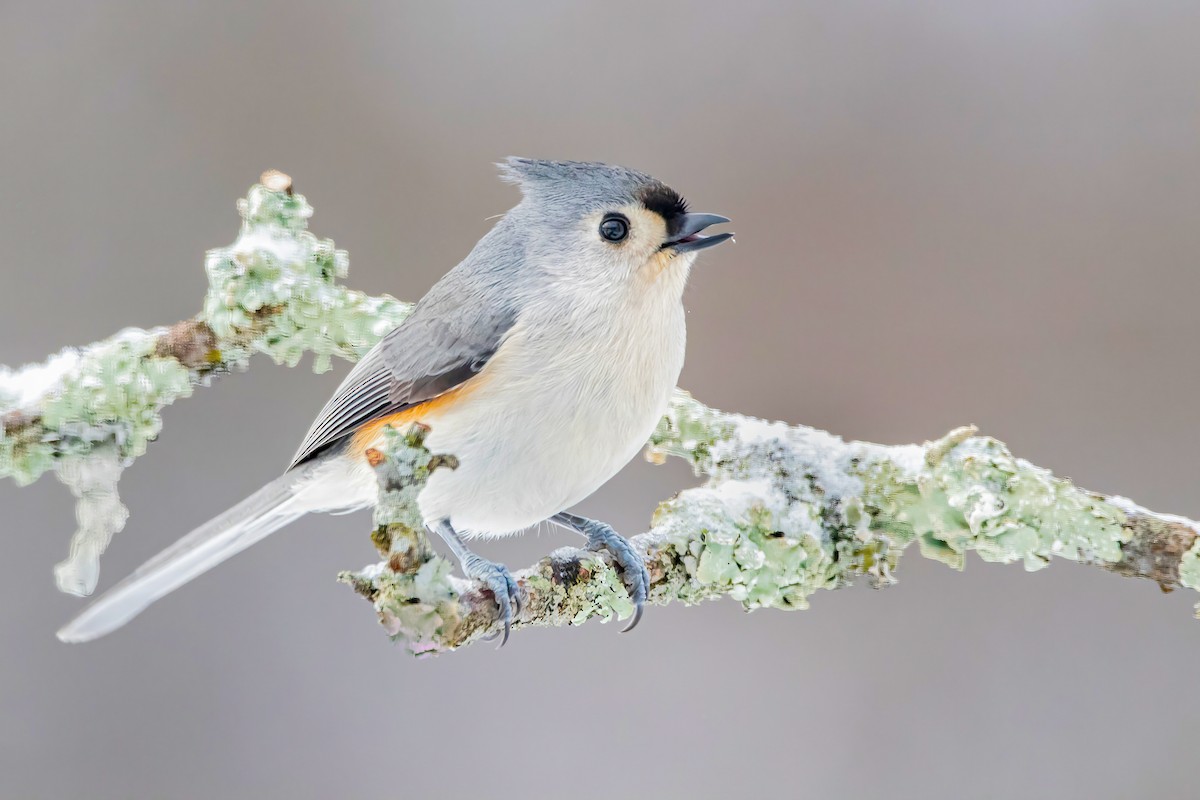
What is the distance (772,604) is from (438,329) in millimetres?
551

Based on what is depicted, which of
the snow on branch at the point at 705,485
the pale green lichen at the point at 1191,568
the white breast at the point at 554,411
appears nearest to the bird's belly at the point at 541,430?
the white breast at the point at 554,411

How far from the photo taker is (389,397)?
1.24m

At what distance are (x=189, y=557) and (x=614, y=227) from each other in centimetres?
70

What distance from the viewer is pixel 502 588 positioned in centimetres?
90

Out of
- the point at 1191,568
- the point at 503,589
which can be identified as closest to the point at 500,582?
the point at 503,589

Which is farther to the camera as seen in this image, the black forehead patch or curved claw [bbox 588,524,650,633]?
the black forehead patch

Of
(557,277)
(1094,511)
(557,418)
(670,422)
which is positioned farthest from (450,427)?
(1094,511)

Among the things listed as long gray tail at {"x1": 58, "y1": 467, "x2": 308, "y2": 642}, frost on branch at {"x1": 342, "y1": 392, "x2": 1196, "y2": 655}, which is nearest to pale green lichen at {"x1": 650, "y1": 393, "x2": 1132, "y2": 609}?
frost on branch at {"x1": 342, "y1": 392, "x2": 1196, "y2": 655}

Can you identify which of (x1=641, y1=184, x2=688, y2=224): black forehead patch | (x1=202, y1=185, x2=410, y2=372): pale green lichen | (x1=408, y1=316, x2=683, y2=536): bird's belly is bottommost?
(x1=408, y1=316, x2=683, y2=536): bird's belly

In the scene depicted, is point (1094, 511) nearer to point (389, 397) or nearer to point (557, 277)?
point (557, 277)

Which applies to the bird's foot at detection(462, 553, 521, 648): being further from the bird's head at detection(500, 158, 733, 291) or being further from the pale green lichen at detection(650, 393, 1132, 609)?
the bird's head at detection(500, 158, 733, 291)

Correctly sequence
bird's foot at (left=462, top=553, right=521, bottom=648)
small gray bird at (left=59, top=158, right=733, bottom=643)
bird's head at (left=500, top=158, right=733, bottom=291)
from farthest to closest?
bird's head at (left=500, top=158, right=733, bottom=291) < small gray bird at (left=59, top=158, right=733, bottom=643) < bird's foot at (left=462, top=553, right=521, bottom=648)

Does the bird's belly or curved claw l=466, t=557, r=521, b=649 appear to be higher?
the bird's belly

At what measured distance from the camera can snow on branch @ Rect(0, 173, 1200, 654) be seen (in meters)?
1.02
